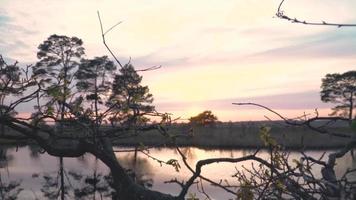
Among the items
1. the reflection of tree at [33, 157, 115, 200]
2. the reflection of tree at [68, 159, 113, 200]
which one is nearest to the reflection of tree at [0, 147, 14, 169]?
the reflection of tree at [33, 157, 115, 200]

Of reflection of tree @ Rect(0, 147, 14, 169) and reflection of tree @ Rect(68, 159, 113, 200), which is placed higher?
reflection of tree @ Rect(0, 147, 14, 169)

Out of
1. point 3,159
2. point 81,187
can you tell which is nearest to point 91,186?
point 81,187

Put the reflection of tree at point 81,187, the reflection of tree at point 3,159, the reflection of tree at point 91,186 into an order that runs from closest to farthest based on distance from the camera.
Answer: the reflection of tree at point 3,159 → the reflection of tree at point 81,187 → the reflection of tree at point 91,186

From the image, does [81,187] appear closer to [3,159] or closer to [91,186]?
[91,186]

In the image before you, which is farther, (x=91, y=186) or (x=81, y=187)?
(x=91, y=186)

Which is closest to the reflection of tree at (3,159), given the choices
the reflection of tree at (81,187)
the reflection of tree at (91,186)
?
the reflection of tree at (81,187)

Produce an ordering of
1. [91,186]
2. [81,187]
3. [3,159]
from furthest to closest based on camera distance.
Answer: [3,159] → [91,186] → [81,187]

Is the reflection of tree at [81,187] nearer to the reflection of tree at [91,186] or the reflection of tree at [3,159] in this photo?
the reflection of tree at [91,186]

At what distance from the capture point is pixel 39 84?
2.88 meters

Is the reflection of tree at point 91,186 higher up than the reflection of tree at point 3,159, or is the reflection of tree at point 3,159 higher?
the reflection of tree at point 3,159

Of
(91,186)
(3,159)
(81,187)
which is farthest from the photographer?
(3,159)

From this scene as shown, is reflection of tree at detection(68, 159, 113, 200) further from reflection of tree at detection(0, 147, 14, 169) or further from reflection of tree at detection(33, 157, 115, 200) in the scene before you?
reflection of tree at detection(0, 147, 14, 169)

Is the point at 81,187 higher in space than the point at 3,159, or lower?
lower

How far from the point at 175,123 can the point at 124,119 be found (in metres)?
0.60
